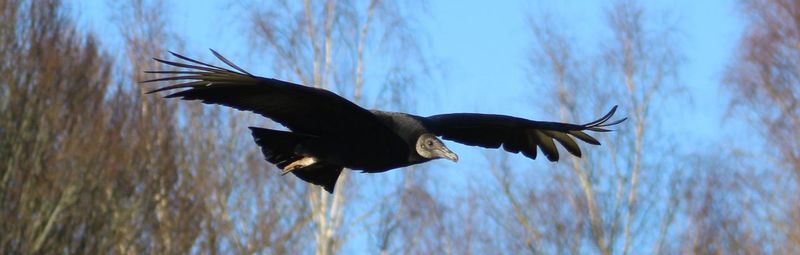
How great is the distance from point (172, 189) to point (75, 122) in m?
2.50

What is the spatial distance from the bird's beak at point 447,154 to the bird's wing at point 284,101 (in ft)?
1.06

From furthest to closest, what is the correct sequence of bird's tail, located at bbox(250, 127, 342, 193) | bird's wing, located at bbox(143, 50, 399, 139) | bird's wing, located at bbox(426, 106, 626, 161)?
bird's wing, located at bbox(426, 106, 626, 161), bird's tail, located at bbox(250, 127, 342, 193), bird's wing, located at bbox(143, 50, 399, 139)

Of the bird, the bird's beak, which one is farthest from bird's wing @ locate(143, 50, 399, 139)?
the bird's beak

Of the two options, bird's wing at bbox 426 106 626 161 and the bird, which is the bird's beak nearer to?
the bird

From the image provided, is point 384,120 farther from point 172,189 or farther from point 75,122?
point 172,189

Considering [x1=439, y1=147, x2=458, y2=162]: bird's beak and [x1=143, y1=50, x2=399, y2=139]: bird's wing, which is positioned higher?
[x1=143, y1=50, x2=399, y2=139]: bird's wing

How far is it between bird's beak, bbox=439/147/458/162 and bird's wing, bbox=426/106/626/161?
43 cm

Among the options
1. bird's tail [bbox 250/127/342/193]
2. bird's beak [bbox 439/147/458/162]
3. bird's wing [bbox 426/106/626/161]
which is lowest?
bird's beak [bbox 439/147/458/162]

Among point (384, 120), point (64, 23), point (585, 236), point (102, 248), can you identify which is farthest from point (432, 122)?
point (585, 236)

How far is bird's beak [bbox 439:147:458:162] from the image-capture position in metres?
9.57

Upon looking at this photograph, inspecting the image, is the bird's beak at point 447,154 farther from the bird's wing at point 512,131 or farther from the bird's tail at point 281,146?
the bird's tail at point 281,146

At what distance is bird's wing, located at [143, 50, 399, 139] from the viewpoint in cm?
955

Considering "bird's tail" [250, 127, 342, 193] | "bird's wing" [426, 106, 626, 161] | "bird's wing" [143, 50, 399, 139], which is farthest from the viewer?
"bird's wing" [426, 106, 626, 161]

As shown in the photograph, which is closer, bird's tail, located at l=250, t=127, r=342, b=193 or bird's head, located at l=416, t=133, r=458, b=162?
bird's head, located at l=416, t=133, r=458, b=162
